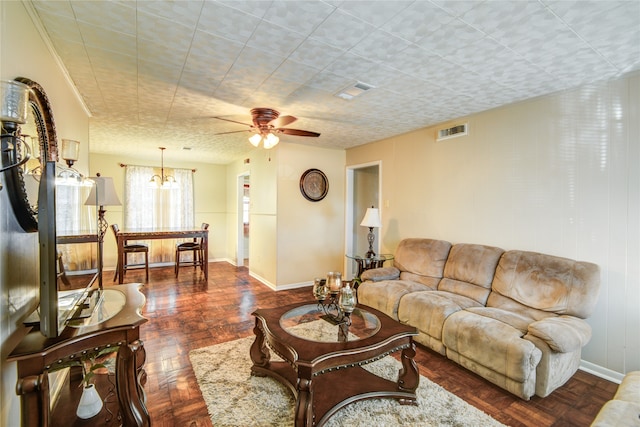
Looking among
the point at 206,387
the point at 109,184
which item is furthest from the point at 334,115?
the point at 206,387

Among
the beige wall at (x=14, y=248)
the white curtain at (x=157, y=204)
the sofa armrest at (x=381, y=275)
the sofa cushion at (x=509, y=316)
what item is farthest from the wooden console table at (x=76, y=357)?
the white curtain at (x=157, y=204)

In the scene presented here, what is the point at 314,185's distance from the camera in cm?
514

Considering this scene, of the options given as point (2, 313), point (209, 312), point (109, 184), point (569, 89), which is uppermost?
point (569, 89)

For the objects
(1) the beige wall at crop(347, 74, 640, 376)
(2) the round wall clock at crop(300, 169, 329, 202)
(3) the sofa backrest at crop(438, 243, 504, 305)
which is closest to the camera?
(1) the beige wall at crop(347, 74, 640, 376)

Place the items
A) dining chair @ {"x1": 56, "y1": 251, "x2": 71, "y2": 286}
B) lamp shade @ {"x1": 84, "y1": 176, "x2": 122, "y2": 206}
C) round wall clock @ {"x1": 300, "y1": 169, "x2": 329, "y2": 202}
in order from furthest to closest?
1. round wall clock @ {"x1": 300, "y1": 169, "x2": 329, "y2": 202}
2. lamp shade @ {"x1": 84, "y1": 176, "x2": 122, "y2": 206}
3. dining chair @ {"x1": 56, "y1": 251, "x2": 71, "y2": 286}

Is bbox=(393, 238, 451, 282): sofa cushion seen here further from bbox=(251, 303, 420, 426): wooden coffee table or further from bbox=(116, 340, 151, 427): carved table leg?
bbox=(116, 340, 151, 427): carved table leg

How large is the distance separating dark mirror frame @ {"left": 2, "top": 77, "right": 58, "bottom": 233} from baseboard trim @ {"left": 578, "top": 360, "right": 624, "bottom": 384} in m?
4.11

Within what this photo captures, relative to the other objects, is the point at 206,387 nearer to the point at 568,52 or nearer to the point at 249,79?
the point at 249,79

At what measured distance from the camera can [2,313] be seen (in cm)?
131

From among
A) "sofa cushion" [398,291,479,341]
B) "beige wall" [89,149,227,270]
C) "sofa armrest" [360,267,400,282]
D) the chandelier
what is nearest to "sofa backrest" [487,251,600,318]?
"sofa cushion" [398,291,479,341]

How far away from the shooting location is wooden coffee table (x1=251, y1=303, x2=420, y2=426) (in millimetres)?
1653

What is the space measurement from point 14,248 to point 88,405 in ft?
3.50

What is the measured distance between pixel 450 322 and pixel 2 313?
9.41ft

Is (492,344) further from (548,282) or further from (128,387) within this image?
(128,387)
